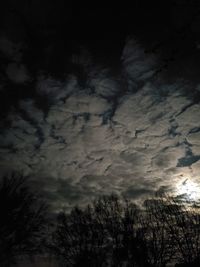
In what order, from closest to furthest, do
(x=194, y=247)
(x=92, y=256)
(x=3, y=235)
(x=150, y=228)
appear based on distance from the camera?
(x=3, y=235) < (x=194, y=247) < (x=150, y=228) < (x=92, y=256)

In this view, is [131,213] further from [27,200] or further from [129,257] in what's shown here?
[27,200]

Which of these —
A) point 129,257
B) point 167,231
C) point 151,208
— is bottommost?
point 129,257

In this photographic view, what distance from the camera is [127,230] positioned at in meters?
25.4

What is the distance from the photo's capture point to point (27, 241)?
902 inches

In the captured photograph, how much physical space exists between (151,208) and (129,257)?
243 inches

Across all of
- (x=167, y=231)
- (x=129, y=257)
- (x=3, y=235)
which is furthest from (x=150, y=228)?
(x=3, y=235)

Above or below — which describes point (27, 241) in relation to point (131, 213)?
below

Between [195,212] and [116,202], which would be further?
[116,202]

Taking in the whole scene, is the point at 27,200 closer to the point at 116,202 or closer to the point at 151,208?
the point at 116,202

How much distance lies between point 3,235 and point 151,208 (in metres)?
12.7

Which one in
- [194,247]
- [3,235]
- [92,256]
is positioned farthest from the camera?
[92,256]

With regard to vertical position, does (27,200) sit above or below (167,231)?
above

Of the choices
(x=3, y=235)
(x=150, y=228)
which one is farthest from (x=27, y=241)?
(x=150, y=228)

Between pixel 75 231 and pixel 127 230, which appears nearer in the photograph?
pixel 127 230
